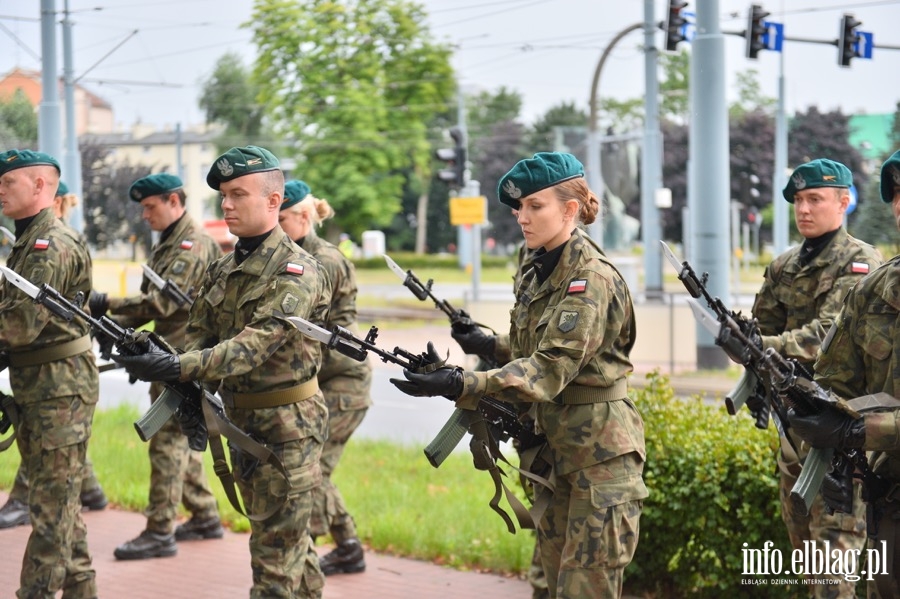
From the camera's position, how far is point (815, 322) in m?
5.43

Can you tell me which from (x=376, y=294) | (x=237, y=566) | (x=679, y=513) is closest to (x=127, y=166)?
(x=376, y=294)

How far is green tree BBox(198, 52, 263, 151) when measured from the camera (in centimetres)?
4325

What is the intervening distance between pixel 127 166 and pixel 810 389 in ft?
85.3

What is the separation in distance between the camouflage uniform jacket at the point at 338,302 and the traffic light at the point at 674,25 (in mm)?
12655

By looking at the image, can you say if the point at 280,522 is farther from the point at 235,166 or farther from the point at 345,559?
the point at 345,559

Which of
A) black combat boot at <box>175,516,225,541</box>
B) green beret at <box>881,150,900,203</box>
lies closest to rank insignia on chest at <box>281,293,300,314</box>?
green beret at <box>881,150,900,203</box>

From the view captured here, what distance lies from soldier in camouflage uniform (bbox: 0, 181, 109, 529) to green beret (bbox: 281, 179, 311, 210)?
1594 millimetres

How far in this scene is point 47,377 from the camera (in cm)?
567

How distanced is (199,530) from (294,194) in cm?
249

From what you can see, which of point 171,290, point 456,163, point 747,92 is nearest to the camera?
point 171,290

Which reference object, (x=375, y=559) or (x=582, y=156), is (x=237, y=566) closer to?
(x=375, y=559)

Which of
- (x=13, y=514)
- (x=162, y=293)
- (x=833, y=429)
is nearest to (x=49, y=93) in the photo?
(x=13, y=514)

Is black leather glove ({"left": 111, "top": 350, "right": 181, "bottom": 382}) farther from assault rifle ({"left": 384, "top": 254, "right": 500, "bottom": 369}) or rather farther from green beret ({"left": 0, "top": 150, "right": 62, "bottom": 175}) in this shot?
green beret ({"left": 0, "top": 150, "right": 62, "bottom": 175})

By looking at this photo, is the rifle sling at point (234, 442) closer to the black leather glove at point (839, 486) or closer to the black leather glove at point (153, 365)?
the black leather glove at point (153, 365)
